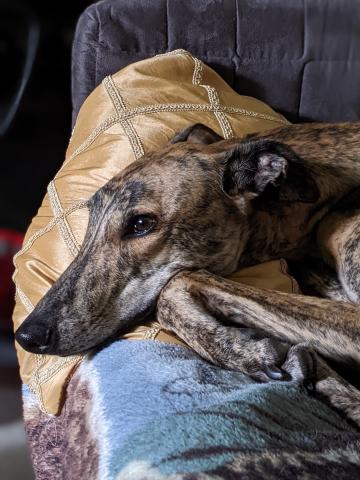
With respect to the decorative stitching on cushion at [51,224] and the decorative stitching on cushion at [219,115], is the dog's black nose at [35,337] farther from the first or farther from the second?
the decorative stitching on cushion at [219,115]

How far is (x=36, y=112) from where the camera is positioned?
290cm

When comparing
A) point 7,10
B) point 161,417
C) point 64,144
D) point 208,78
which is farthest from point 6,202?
point 161,417

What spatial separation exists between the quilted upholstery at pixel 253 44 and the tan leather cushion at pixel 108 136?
0.17 meters

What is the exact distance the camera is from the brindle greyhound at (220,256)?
4.73ft

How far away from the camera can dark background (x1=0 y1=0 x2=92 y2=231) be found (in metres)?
2.84

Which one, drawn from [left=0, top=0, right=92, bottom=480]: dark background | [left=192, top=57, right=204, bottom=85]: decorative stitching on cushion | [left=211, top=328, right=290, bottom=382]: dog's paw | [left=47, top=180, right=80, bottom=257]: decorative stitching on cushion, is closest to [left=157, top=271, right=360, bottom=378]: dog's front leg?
[left=211, top=328, right=290, bottom=382]: dog's paw

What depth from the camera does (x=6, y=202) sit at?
2.88 metres

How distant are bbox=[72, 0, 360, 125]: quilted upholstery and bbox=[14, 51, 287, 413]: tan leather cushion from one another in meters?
0.17

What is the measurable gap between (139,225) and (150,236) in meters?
0.04

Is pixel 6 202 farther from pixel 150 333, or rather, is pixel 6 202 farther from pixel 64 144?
pixel 150 333

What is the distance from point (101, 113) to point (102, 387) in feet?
3.34

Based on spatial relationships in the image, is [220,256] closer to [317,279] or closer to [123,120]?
[317,279]

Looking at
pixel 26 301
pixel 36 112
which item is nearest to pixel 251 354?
pixel 26 301

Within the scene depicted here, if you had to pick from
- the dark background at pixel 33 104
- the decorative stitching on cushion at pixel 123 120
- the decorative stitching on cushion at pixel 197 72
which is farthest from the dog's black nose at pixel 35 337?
the dark background at pixel 33 104
